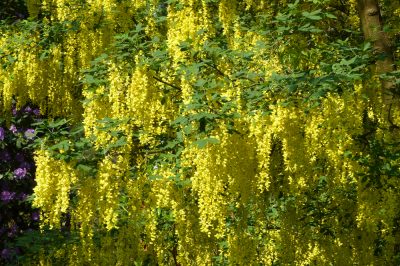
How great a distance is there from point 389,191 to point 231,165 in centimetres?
173

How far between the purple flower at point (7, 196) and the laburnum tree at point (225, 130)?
2790mm

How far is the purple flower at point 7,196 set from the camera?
29.8 ft

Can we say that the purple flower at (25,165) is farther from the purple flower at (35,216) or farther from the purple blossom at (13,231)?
the purple blossom at (13,231)

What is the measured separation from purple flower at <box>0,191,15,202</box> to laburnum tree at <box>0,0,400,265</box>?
2790 millimetres

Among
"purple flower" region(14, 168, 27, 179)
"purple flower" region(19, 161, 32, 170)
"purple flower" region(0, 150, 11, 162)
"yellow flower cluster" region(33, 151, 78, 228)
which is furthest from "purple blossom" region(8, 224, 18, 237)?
"yellow flower cluster" region(33, 151, 78, 228)

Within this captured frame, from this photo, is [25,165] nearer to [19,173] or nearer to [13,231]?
[19,173]

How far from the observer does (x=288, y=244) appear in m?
6.79

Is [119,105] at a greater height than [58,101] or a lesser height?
lesser

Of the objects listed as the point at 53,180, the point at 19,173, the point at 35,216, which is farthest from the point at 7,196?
the point at 53,180

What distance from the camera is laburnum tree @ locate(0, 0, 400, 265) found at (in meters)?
5.06

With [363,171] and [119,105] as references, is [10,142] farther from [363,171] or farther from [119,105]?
[363,171]

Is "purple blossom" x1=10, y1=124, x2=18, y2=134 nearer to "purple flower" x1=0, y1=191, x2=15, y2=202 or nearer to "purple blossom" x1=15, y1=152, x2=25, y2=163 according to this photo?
"purple blossom" x1=15, y1=152, x2=25, y2=163

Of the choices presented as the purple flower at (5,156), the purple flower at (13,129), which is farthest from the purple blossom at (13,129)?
the purple flower at (5,156)

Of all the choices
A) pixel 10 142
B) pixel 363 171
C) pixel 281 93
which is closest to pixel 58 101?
pixel 10 142
